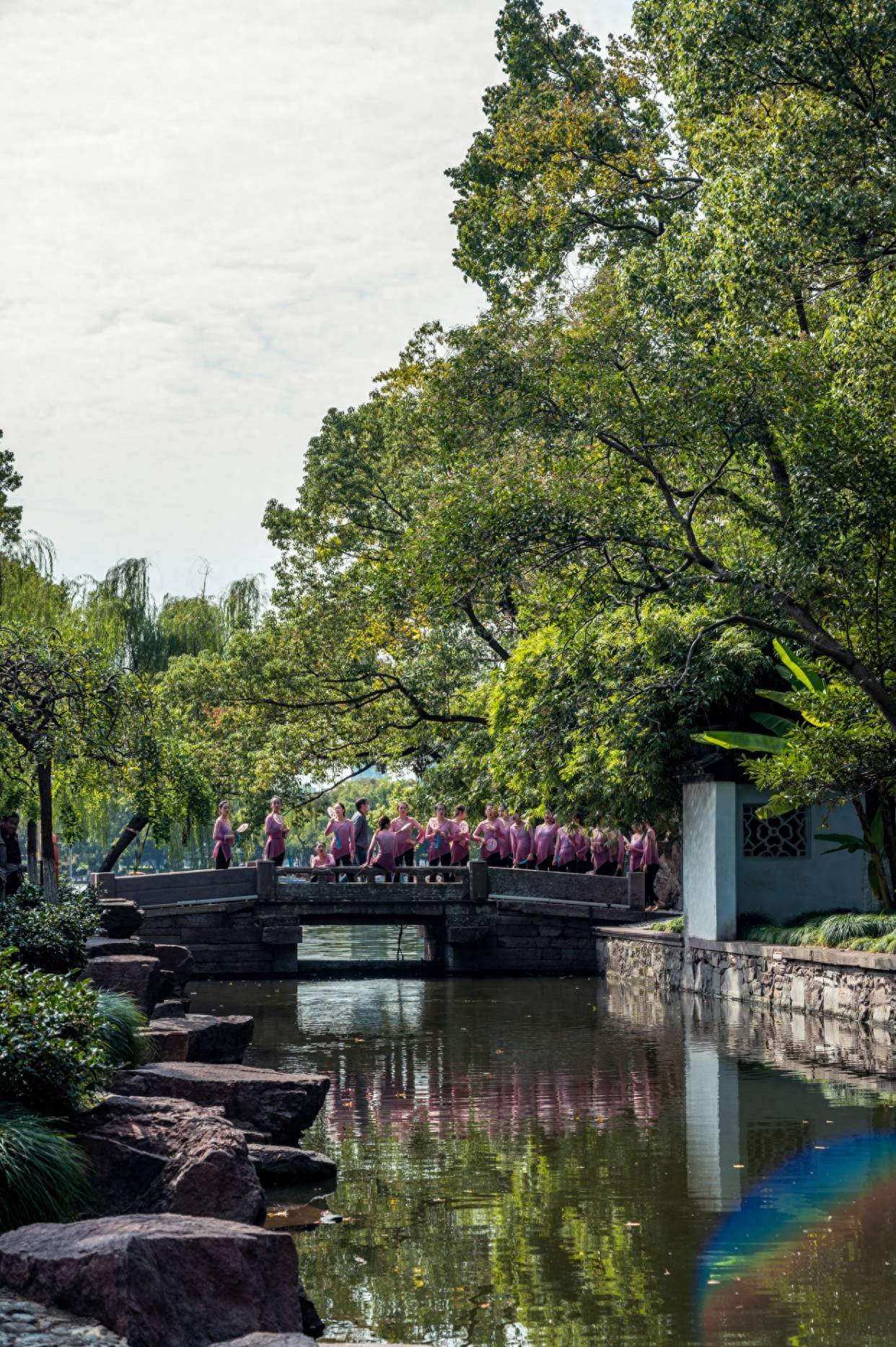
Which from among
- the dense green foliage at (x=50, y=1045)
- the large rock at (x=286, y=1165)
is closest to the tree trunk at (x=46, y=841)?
the large rock at (x=286, y=1165)

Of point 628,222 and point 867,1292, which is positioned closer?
point 867,1292

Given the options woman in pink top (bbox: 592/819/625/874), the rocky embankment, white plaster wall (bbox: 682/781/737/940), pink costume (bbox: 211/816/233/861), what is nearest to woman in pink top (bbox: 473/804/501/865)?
woman in pink top (bbox: 592/819/625/874)

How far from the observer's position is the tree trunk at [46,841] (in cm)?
1695

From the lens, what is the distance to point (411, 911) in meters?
30.5

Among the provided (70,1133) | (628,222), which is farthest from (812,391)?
(70,1133)

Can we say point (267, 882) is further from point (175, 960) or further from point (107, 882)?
point (175, 960)

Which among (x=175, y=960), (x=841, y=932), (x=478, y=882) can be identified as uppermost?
(x=478, y=882)

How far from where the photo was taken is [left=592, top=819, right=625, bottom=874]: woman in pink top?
101 ft

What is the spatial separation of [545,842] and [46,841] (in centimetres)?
1568

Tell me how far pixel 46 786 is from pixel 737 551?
8219 millimetres

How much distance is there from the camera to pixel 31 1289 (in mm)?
5484

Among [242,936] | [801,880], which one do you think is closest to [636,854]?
[801,880]

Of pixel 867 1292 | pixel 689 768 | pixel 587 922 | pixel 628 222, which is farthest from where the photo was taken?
pixel 587 922

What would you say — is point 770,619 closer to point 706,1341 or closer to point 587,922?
point 587,922
